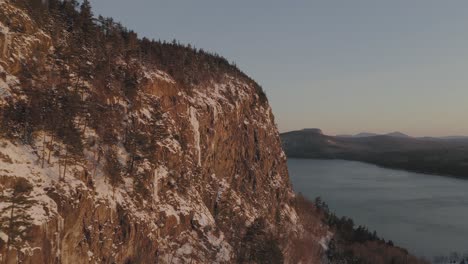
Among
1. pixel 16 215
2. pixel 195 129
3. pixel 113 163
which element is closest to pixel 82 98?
pixel 113 163

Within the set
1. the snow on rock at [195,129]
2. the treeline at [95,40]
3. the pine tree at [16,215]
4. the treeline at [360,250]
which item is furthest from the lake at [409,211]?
the pine tree at [16,215]

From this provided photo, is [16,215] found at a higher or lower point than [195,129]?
lower

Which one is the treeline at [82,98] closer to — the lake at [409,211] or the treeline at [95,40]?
the treeline at [95,40]

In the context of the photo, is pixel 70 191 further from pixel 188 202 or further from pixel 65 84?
pixel 188 202

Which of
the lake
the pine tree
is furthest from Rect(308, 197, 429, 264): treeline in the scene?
the pine tree

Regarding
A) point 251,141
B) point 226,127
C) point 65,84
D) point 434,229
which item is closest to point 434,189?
point 434,229

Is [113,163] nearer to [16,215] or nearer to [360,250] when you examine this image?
[16,215]
